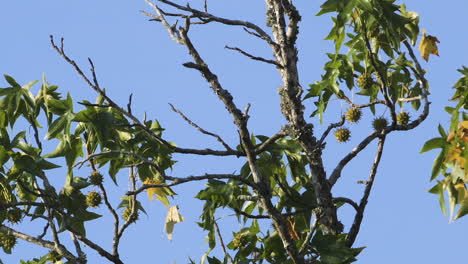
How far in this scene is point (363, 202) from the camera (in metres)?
8.48

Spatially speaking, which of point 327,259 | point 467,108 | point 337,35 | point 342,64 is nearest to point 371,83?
point 342,64

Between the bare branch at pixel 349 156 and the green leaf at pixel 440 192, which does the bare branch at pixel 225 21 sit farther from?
the green leaf at pixel 440 192

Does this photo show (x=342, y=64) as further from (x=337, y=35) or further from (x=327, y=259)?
(x=327, y=259)

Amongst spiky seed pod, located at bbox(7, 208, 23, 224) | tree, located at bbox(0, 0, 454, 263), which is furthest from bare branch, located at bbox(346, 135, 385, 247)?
spiky seed pod, located at bbox(7, 208, 23, 224)

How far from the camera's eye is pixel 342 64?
8805 millimetres

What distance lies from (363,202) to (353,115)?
1.25 meters

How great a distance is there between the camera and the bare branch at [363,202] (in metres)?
8.30

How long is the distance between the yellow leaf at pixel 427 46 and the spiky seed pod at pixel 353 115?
93 cm

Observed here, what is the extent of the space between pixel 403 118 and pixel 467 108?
7.35ft

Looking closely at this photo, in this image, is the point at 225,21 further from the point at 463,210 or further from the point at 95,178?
the point at 463,210

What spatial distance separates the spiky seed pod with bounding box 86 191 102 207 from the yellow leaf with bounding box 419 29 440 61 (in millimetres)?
3774

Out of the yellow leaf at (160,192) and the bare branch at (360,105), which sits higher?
the bare branch at (360,105)

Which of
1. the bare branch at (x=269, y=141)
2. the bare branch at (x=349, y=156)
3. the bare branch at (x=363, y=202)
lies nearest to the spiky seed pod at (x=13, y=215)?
the bare branch at (x=269, y=141)

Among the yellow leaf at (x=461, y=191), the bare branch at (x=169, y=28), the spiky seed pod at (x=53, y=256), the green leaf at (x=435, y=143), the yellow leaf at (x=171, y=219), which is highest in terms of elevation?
the bare branch at (x=169, y=28)
